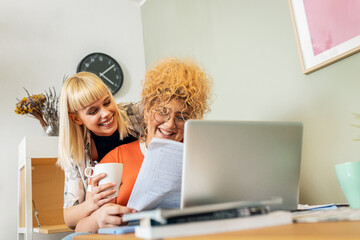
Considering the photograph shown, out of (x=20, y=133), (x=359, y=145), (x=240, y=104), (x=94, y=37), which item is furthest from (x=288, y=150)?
(x=94, y=37)

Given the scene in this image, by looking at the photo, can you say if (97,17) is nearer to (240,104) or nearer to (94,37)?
(94,37)

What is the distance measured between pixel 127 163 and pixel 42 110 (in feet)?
4.19

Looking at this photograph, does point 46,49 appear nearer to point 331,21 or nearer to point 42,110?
point 42,110

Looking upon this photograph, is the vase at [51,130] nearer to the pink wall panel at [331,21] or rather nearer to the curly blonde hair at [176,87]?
the curly blonde hair at [176,87]

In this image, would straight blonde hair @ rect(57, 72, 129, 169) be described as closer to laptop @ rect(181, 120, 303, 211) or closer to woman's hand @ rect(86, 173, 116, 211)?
woman's hand @ rect(86, 173, 116, 211)

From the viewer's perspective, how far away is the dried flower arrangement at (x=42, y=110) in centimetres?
241

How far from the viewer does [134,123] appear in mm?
1835

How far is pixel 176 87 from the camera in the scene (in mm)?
1391

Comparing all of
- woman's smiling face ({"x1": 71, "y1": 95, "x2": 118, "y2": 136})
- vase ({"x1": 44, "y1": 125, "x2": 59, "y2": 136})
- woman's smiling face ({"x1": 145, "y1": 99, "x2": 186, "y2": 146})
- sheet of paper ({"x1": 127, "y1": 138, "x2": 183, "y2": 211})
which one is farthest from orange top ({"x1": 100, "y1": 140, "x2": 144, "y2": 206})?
vase ({"x1": 44, "y1": 125, "x2": 59, "y2": 136})

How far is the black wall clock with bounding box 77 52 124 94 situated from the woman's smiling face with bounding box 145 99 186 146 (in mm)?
1575

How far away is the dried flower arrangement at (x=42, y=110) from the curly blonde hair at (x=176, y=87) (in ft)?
3.83

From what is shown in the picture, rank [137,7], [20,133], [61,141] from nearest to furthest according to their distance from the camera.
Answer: [61,141] < [20,133] < [137,7]

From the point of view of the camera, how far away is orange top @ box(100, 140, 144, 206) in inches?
54.4

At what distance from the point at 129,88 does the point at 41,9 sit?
3.03 feet
